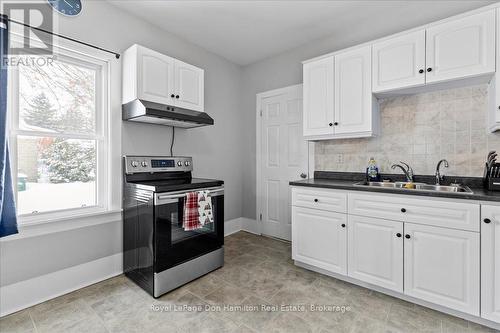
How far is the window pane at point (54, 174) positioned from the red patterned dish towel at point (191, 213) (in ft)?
3.15

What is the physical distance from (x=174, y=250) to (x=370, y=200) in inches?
69.2

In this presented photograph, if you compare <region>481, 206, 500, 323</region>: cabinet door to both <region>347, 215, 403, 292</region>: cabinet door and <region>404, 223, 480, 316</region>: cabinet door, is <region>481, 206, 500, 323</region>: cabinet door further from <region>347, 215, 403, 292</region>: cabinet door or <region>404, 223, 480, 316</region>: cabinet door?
<region>347, 215, 403, 292</region>: cabinet door

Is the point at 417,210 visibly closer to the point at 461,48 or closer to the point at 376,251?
the point at 376,251

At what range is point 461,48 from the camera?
193cm

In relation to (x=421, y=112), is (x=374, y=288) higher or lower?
lower

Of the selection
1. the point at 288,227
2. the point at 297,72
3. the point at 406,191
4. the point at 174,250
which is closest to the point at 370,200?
the point at 406,191

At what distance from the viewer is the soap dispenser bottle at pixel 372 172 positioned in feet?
8.46

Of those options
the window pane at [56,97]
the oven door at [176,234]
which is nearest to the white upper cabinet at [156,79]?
the window pane at [56,97]

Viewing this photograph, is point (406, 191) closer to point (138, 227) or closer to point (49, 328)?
point (138, 227)

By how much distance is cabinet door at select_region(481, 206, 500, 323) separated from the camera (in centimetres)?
162

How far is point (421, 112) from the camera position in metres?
2.40

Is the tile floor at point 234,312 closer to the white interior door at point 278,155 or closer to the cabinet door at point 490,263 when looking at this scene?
the cabinet door at point 490,263

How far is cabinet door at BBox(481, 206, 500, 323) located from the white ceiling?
1.87 m

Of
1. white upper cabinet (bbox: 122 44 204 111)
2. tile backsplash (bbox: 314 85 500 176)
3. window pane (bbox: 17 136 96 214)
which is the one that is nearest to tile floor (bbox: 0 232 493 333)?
window pane (bbox: 17 136 96 214)
